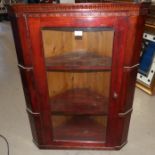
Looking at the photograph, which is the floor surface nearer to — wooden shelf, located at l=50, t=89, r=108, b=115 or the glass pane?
the glass pane

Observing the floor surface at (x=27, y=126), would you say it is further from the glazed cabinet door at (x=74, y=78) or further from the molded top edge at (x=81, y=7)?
the molded top edge at (x=81, y=7)

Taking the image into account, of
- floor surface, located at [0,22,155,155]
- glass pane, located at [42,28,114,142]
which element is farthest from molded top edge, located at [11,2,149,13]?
floor surface, located at [0,22,155,155]

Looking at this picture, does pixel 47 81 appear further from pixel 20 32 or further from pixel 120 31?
pixel 120 31

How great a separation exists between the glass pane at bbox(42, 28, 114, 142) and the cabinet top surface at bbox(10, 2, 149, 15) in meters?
0.12

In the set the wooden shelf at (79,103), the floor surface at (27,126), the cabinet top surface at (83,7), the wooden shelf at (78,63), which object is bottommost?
the floor surface at (27,126)

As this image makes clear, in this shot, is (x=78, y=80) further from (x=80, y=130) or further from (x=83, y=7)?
(x=83, y=7)

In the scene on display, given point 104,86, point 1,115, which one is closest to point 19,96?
point 1,115

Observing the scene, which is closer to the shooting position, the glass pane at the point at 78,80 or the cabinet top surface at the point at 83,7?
the cabinet top surface at the point at 83,7

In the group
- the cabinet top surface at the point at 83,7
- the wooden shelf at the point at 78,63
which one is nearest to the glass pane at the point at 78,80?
the wooden shelf at the point at 78,63

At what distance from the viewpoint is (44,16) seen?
90cm

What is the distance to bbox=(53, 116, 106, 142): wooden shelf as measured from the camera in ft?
4.36

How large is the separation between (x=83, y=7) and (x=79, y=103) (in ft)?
1.97

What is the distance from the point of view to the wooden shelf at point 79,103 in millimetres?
1212

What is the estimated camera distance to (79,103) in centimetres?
124
